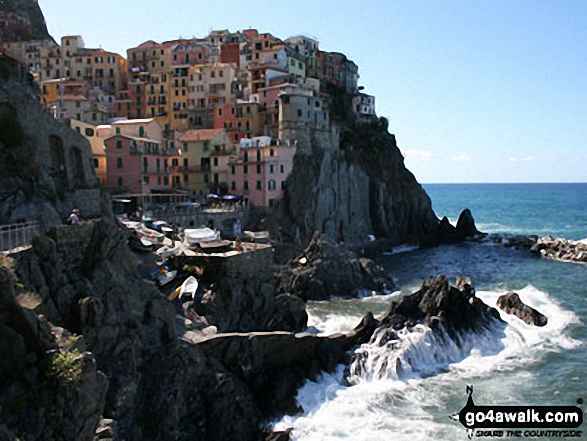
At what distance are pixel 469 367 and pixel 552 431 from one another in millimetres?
8088

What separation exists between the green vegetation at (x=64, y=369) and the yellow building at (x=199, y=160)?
62.7m

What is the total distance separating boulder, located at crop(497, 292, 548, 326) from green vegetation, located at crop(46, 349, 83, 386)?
3704 centimetres

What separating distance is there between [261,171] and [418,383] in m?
44.7

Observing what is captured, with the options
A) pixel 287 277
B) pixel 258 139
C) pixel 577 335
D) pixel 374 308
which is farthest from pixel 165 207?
pixel 577 335

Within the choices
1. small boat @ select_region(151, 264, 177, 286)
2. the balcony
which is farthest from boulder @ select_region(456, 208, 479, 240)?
small boat @ select_region(151, 264, 177, 286)

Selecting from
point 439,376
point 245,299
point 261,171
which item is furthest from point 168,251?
point 261,171

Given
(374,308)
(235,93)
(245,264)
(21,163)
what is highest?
(235,93)

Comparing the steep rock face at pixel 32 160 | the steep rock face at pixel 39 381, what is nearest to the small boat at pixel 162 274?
the steep rock face at pixel 32 160

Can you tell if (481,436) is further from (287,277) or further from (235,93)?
(235,93)

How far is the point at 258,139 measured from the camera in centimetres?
7556

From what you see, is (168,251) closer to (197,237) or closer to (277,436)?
(197,237)

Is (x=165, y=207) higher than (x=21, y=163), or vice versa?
(x=21, y=163)

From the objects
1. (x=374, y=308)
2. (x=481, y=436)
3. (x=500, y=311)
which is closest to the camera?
(x=481, y=436)

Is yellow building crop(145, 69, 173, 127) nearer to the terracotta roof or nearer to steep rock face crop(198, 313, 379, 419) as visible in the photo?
the terracotta roof
